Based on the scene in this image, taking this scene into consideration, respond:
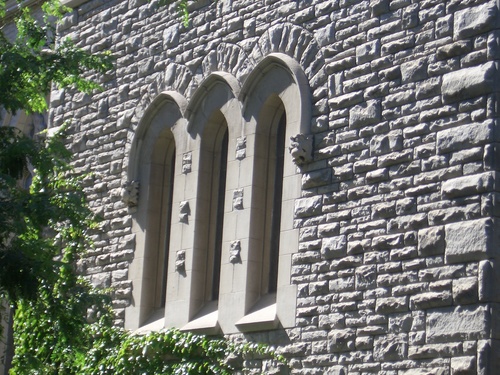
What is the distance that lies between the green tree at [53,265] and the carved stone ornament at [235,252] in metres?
1.02

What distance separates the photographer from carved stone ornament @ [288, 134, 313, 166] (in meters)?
15.4

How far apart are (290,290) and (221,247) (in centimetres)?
213

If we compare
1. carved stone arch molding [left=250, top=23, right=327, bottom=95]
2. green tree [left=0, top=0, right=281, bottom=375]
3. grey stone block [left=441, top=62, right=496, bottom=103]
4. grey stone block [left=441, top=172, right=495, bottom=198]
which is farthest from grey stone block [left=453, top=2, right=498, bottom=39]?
green tree [left=0, top=0, right=281, bottom=375]

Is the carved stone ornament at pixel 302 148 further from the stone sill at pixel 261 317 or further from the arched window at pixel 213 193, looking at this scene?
the arched window at pixel 213 193

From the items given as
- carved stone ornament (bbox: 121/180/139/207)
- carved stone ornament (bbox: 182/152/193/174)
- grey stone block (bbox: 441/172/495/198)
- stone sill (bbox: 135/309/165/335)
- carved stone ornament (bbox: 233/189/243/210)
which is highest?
carved stone ornament (bbox: 182/152/193/174)

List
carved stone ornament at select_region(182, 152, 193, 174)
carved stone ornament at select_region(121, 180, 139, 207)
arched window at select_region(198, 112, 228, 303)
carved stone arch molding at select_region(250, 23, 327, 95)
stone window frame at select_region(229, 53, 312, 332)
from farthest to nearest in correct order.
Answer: carved stone ornament at select_region(121, 180, 139, 207), carved stone ornament at select_region(182, 152, 193, 174), arched window at select_region(198, 112, 228, 303), carved stone arch molding at select_region(250, 23, 327, 95), stone window frame at select_region(229, 53, 312, 332)

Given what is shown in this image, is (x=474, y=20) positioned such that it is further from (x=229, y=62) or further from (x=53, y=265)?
(x=53, y=265)

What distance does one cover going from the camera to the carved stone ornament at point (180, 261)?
57.5 feet

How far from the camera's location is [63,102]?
2083 cm

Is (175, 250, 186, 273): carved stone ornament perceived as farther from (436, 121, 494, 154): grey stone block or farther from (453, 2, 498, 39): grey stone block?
(453, 2, 498, 39): grey stone block

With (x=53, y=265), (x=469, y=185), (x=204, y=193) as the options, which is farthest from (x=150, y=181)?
(x=469, y=185)

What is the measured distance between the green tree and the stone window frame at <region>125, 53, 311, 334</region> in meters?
0.45

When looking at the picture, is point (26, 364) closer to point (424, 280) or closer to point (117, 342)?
point (117, 342)

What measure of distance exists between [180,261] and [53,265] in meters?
2.84
